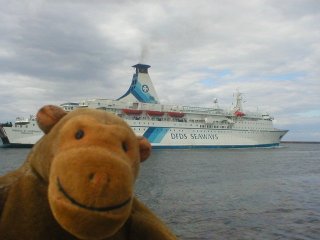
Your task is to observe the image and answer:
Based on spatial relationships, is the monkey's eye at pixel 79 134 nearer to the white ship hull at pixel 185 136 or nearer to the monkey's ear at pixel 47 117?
the monkey's ear at pixel 47 117

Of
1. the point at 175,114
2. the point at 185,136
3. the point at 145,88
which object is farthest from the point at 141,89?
the point at 185,136

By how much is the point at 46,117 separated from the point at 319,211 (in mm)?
11574

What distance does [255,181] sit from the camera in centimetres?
2023

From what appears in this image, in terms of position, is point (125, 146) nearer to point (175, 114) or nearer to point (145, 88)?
point (175, 114)

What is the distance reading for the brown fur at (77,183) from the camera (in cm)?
167

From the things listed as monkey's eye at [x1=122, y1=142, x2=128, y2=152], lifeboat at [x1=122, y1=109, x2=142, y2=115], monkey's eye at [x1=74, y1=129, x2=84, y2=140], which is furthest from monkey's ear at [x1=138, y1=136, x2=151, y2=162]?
lifeboat at [x1=122, y1=109, x2=142, y2=115]

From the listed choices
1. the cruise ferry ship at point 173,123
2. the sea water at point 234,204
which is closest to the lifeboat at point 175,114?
the cruise ferry ship at point 173,123

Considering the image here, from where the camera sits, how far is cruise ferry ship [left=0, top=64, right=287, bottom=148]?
43.2 meters

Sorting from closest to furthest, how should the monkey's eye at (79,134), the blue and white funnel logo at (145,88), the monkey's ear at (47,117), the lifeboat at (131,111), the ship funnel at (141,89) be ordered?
the monkey's eye at (79,134)
the monkey's ear at (47,117)
the lifeboat at (131,111)
the ship funnel at (141,89)
the blue and white funnel logo at (145,88)

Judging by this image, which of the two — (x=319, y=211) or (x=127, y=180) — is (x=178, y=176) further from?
(x=127, y=180)

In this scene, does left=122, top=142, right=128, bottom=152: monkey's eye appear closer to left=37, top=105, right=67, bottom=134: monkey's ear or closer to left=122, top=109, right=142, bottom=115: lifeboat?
left=37, top=105, right=67, bottom=134: monkey's ear

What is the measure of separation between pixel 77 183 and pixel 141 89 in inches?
2053

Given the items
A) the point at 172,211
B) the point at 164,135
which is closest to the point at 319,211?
the point at 172,211

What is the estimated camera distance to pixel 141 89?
53562 millimetres
